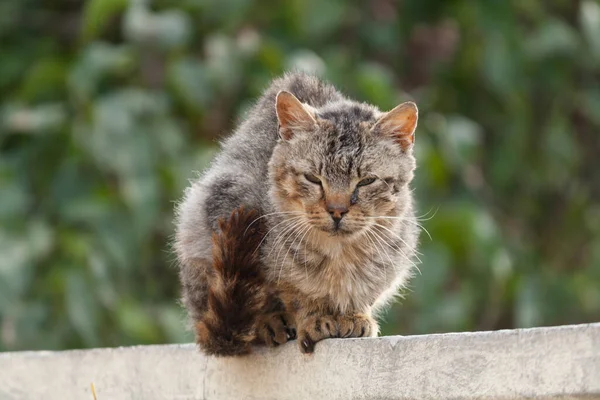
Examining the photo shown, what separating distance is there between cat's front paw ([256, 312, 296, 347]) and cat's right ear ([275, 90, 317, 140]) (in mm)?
Answer: 504

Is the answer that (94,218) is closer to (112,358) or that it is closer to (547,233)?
Answer: (112,358)

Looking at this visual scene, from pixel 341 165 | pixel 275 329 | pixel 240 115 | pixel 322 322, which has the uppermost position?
pixel 341 165

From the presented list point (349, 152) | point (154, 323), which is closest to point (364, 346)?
point (349, 152)

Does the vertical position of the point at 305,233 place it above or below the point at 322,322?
above

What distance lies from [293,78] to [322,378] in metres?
1.13

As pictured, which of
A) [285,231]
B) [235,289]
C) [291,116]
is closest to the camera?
[235,289]

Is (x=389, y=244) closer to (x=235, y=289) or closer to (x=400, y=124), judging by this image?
(x=400, y=124)

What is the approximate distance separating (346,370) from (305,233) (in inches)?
18.6

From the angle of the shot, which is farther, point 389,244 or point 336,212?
point 389,244

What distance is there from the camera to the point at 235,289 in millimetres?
3035

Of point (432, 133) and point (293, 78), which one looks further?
point (432, 133)

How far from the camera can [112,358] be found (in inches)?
138

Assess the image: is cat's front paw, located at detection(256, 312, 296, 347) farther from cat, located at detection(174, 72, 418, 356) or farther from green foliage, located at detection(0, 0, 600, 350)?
green foliage, located at detection(0, 0, 600, 350)

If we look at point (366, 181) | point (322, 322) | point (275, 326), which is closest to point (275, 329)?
point (275, 326)
